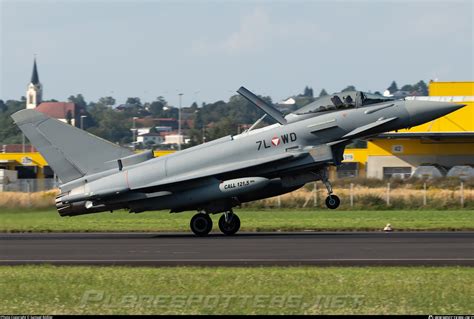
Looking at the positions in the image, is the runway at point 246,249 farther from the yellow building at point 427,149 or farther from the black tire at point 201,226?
the yellow building at point 427,149

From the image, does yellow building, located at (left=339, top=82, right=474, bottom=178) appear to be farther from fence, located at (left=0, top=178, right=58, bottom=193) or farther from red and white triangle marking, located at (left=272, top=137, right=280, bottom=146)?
red and white triangle marking, located at (left=272, top=137, right=280, bottom=146)

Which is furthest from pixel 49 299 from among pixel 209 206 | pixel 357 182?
pixel 357 182

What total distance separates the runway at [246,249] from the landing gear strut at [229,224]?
1.07ft

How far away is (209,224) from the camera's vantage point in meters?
26.7

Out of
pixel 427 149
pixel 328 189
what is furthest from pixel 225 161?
pixel 427 149

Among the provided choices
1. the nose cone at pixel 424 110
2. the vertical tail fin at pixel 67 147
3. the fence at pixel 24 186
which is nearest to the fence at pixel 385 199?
the fence at pixel 24 186

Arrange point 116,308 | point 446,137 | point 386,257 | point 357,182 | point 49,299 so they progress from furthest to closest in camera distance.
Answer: point 446,137, point 357,182, point 386,257, point 49,299, point 116,308

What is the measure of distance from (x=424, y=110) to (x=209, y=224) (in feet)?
23.0

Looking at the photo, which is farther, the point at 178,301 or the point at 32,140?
the point at 32,140

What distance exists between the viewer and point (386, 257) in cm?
1920

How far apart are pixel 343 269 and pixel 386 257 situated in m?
2.64

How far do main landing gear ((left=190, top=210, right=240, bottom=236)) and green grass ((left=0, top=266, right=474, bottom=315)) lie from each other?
9101 mm

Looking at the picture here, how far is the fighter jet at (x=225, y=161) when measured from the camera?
84.6 feet

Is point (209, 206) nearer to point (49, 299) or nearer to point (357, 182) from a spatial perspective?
point (49, 299)
